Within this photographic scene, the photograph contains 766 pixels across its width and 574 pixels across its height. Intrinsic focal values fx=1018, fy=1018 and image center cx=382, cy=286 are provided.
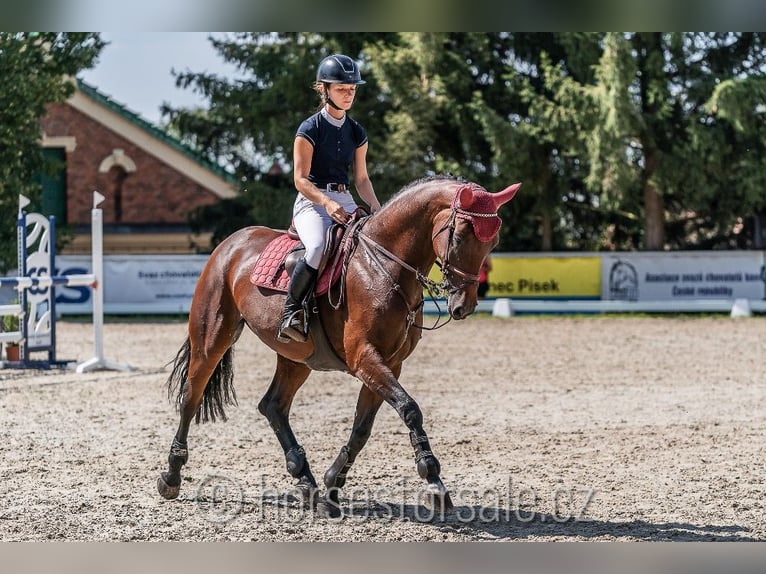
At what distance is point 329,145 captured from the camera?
20.0ft

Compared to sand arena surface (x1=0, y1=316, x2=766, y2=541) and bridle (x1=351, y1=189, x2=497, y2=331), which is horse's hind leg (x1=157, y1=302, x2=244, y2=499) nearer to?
sand arena surface (x1=0, y1=316, x2=766, y2=541)

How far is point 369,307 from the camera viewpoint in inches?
229

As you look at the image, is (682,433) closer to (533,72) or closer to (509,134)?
(509,134)

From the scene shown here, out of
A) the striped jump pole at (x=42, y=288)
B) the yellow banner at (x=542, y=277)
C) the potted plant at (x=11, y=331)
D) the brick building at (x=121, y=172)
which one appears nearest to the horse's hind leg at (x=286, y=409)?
the striped jump pole at (x=42, y=288)

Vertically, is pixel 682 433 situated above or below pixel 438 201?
below

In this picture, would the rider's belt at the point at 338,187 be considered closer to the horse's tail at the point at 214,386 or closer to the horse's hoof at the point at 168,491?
the horse's tail at the point at 214,386

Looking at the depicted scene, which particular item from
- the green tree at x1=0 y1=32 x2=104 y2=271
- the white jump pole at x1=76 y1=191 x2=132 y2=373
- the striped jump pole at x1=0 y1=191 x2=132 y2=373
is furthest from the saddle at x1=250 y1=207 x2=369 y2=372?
the green tree at x1=0 y1=32 x2=104 y2=271

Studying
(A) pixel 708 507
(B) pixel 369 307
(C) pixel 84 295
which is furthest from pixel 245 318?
(C) pixel 84 295

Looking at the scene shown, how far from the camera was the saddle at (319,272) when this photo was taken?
20.0ft

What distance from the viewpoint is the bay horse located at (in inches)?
211

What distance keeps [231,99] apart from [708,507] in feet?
72.8

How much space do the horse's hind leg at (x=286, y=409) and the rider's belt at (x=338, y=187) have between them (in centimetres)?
124

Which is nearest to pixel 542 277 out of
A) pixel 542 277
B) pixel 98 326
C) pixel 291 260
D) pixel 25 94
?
pixel 542 277

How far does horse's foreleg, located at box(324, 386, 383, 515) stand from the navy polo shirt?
131 centimetres
